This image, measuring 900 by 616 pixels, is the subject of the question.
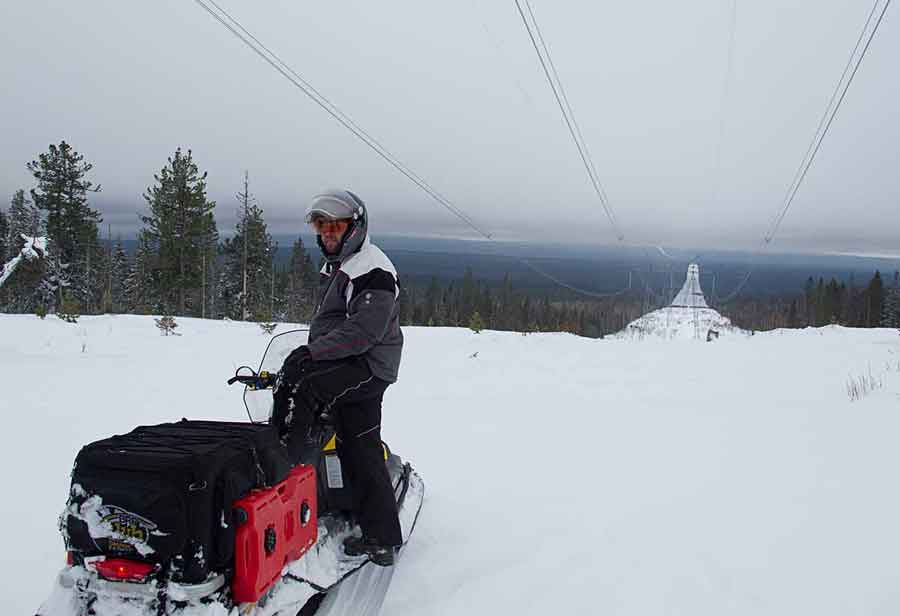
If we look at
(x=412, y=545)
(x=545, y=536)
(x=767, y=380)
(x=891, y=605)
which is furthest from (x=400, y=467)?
(x=767, y=380)

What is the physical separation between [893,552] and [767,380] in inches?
288

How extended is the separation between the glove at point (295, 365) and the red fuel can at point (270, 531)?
447mm

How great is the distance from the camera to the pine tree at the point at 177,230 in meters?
35.6

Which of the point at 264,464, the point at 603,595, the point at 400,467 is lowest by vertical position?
the point at 603,595

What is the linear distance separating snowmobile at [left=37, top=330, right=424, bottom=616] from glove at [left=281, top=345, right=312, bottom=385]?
28 cm

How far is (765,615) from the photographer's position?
3133mm

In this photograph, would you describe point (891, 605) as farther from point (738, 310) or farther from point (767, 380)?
point (738, 310)

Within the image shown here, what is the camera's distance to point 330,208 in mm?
3264

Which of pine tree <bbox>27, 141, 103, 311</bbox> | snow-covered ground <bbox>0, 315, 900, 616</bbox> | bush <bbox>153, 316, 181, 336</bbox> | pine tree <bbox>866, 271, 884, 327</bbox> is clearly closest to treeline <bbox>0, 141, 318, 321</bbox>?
pine tree <bbox>27, 141, 103, 311</bbox>

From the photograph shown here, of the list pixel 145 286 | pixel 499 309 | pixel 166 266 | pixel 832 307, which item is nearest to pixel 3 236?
pixel 145 286

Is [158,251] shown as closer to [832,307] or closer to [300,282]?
[300,282]

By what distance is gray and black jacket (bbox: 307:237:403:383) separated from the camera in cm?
306

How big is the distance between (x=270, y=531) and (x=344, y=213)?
5.44ft

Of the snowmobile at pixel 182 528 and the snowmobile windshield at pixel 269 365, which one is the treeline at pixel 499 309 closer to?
the snowmobile windshield at pixel 269 365
